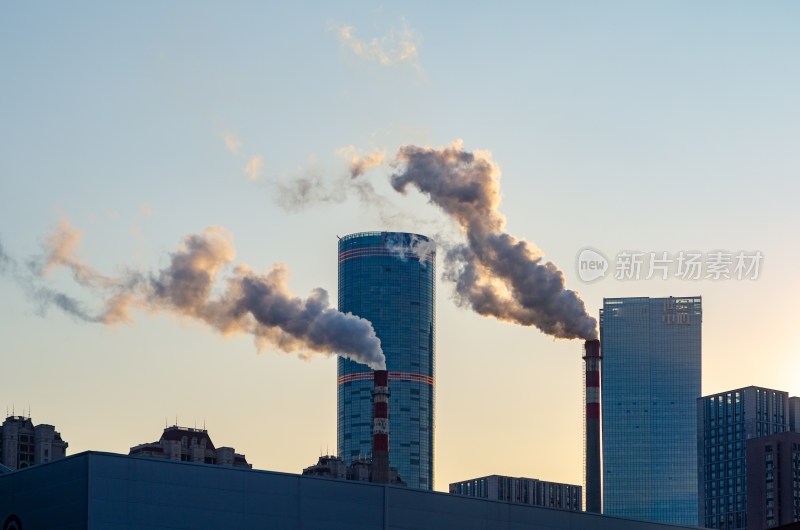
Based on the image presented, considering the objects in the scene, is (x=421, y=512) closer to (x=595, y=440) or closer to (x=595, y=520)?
(x=595, y=520)

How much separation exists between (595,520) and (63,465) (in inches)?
1203

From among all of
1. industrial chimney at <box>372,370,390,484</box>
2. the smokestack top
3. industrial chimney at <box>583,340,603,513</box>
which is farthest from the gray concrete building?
industrial chimney at <box>372,370,390,484</box>

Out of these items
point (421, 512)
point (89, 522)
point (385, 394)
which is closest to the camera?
point (89, 522)

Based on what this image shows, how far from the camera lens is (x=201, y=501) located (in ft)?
208

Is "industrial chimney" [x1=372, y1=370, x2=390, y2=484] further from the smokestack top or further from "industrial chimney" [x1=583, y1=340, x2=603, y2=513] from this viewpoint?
the smokestack top

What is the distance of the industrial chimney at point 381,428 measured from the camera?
14038cm

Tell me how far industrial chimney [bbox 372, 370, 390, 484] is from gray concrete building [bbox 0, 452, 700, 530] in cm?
6859

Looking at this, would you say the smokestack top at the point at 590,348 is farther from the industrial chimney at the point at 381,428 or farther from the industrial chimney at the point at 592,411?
the industrial chimney at the point at 381,428

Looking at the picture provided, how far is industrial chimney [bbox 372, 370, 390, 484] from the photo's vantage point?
5527 inches

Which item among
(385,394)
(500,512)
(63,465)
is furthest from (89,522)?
(385,394)

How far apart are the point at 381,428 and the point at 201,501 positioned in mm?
83439

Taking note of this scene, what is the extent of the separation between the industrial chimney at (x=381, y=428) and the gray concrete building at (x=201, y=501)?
68591 millimetres

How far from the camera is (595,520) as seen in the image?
249 feet

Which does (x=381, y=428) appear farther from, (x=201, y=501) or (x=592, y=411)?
(x=201, y=501)
